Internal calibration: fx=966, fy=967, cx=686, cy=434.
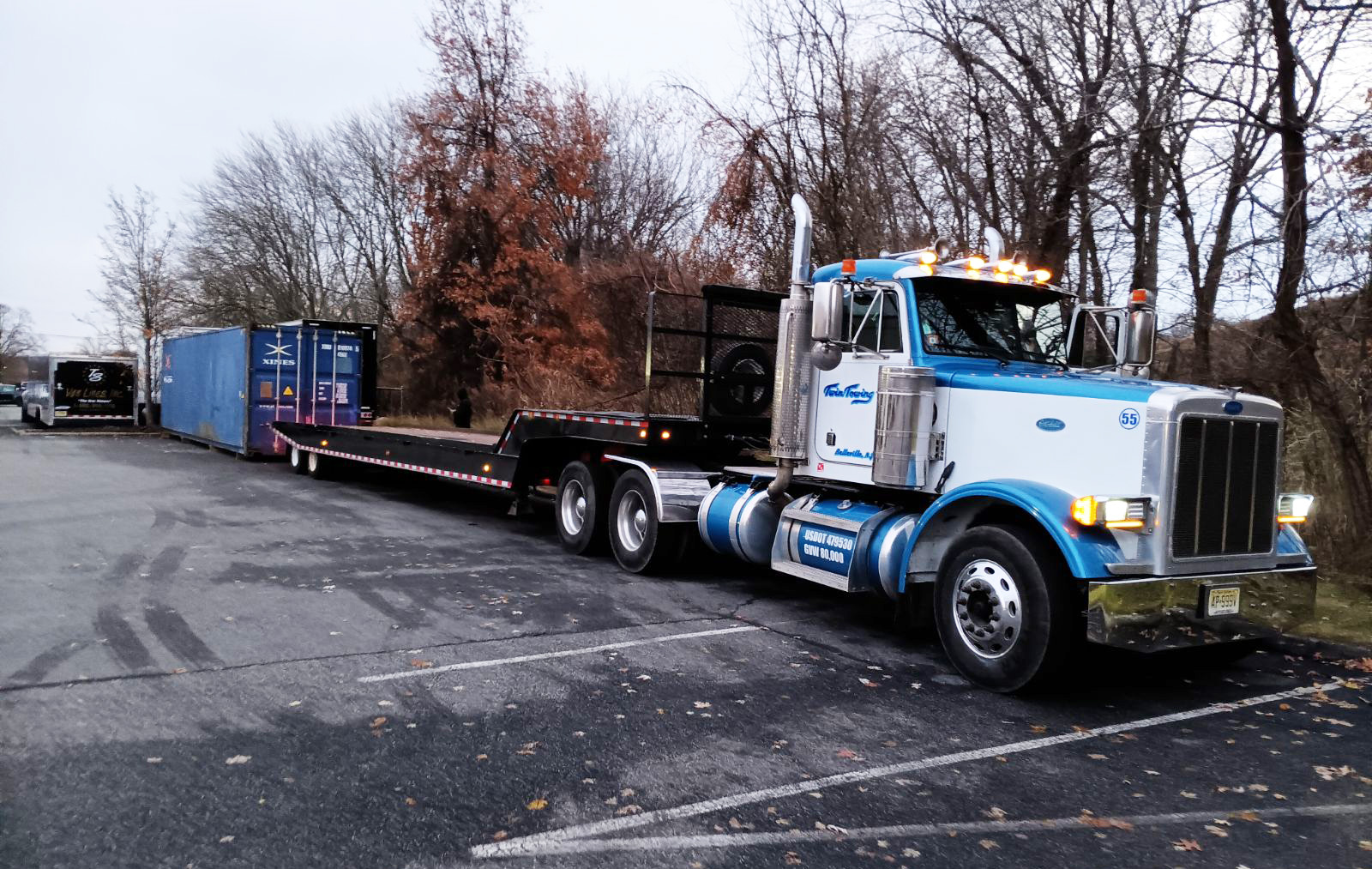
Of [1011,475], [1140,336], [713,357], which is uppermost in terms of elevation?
[1140,336]

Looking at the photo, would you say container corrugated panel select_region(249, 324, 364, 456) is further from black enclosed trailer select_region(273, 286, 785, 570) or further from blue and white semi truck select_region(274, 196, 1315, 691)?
blue and white semi truck select_region(274, 196, 1315, 691)

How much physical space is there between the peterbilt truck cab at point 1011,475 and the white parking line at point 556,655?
788 mm

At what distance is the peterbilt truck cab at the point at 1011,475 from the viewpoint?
5.34 meters

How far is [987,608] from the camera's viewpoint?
5.78 m

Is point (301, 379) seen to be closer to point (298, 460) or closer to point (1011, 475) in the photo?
point (298, 460)

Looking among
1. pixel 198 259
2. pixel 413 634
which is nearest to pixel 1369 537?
pixel 413 634

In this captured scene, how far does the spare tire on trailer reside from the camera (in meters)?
9.38

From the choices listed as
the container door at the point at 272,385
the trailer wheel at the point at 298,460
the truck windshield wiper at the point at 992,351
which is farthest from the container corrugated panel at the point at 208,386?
the truck windshield wiper at the point at 992,351

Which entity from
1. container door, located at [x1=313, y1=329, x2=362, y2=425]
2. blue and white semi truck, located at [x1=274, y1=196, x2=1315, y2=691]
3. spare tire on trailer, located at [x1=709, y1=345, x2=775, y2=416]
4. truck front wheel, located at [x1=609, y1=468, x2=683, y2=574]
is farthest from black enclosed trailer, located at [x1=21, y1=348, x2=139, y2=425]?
spare tire on trailer, located at [x1=709, y1=345, x2=775, y2=416]

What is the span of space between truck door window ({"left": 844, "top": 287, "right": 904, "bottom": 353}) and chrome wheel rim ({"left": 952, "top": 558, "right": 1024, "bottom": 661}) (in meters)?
1.82

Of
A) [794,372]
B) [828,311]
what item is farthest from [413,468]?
[828,311]

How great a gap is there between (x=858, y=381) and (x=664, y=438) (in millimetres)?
2456

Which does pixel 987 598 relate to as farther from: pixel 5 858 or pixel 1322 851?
pixel 5 858

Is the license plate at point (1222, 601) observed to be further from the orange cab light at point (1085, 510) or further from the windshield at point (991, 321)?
the windshield at point (991, 321)
